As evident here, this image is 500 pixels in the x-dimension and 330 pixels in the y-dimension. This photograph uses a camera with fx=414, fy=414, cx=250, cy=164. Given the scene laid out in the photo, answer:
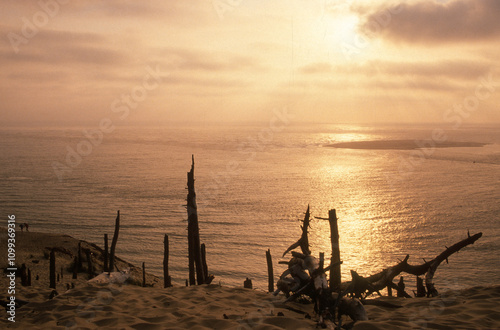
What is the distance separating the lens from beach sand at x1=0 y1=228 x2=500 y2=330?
7.89 metres

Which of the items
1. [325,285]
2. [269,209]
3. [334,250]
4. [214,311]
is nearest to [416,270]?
[334,250]

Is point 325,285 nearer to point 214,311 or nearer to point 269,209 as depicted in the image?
point 214,311

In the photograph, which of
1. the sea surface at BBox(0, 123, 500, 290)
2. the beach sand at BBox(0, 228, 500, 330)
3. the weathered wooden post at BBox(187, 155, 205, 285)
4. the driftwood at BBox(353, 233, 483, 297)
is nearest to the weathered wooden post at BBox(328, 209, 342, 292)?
the driftwood at BBox(353, 233, 483, 297)

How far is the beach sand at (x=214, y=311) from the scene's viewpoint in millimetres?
7887

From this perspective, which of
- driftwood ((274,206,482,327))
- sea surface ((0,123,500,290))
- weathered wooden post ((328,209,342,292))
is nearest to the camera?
driftwood ((274,206,482,327))

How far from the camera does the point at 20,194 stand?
47781 millimetres

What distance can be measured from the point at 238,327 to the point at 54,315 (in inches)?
161

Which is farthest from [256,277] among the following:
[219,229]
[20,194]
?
[20,194]

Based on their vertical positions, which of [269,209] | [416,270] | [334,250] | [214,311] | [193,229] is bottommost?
[214,311]

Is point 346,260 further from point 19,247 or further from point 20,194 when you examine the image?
point 20,194

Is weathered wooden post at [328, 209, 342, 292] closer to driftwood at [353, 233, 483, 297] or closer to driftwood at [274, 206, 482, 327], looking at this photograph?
driftwood at [274, 206, 482, 327]

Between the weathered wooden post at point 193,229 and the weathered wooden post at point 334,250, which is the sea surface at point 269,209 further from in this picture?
the weathered wooden post at point 193,229

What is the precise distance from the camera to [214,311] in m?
8.91

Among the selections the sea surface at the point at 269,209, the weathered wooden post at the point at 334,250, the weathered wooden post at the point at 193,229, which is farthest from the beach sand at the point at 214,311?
the sea surface at the point at 269,209
